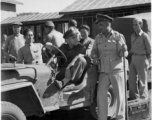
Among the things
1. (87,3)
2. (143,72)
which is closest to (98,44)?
(143,72)

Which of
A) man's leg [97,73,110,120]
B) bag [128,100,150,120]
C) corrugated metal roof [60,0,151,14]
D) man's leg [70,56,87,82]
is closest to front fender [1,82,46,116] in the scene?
man's leg [70,56,87,82]

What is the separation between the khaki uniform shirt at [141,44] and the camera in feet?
18.6

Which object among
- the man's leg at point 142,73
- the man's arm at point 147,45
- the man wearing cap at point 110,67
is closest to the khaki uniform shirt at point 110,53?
the man wearing cap at point 110,67

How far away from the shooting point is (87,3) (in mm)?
14828

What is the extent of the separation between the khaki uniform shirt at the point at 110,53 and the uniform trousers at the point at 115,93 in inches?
4.5

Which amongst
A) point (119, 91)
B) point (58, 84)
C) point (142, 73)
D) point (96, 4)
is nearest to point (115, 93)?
point (119, 91)

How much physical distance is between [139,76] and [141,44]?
74 centimetres

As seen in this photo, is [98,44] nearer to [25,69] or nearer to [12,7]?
[25,69]

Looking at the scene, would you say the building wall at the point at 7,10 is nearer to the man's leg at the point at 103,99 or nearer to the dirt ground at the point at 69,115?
the dirt ground at the point at 69,115

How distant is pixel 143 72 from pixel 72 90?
7.51ft

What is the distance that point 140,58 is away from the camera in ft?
19.2

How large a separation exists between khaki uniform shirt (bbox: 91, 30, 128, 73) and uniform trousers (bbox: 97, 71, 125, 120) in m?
0.11

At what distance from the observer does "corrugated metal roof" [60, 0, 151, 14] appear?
40.4 ft

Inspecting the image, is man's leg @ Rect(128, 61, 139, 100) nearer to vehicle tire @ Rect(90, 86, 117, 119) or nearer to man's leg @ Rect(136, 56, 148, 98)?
man's leg @ Rect(136, 56, 148, 98)
